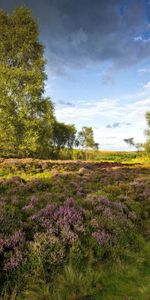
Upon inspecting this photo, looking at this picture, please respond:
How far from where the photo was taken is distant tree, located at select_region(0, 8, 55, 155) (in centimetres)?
3162

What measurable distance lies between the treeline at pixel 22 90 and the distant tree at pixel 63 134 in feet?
213

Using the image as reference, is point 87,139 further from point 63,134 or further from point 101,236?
point 101,236

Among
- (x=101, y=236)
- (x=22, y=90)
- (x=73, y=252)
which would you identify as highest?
(x=22, y=90)

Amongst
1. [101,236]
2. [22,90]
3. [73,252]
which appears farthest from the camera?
[22,90]

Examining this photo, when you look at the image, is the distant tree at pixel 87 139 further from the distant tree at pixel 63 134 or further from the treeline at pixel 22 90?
the treeline at pixel 22 90

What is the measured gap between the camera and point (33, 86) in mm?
32688

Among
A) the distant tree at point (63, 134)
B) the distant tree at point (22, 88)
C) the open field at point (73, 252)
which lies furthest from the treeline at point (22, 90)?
the distant tree at point (63, 134)

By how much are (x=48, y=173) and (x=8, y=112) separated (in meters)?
15.0

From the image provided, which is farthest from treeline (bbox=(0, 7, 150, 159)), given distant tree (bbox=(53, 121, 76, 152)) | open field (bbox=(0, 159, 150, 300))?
distant tree (bbox=(53, 121, 76, 152))

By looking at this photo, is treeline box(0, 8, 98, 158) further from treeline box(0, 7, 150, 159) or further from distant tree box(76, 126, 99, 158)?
distant tree box(76, 126, 99, 158)

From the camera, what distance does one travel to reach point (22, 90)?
33000mm

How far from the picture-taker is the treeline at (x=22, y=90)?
3164 centimetres

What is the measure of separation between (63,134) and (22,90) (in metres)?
75.4

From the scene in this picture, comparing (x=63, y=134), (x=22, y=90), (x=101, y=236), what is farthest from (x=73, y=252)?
(x=63, y=134)
